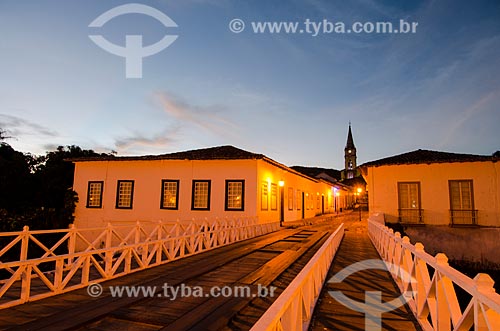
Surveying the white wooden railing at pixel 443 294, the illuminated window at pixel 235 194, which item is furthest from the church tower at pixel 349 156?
the white wooden railing at pixel 443 294

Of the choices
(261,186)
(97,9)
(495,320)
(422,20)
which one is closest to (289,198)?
(261,186)

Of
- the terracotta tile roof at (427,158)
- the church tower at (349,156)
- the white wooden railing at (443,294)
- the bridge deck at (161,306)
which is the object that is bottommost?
the bridge deck at (161,306)

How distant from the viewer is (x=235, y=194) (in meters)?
16.5

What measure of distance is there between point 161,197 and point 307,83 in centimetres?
1043

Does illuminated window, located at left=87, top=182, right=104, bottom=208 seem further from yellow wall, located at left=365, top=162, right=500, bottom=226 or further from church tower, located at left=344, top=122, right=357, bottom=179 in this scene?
church tower, located at left=344, top=122, right=357, bottom=179

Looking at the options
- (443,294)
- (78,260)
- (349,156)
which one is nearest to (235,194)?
(78,260)

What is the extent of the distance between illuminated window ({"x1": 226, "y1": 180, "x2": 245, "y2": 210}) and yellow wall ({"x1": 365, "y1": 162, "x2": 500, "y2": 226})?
7168 mm

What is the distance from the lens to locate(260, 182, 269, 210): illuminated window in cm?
1680

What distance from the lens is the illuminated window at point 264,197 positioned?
1680 cm

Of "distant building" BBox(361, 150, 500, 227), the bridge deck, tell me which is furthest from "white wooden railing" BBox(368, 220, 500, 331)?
"distant building" BBox(361, 150, 500, 227)

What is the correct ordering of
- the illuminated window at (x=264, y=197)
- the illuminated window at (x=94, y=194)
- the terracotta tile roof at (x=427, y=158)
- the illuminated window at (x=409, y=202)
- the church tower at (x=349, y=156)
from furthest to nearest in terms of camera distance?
the church tower at (x=349, y=156)
the illuminated window at (x=94, y=194)
the illuminated window at (x=264, y=197)
the illuminated window at (x=409, y=202)
the terracotta tile roof at (x=427, y=158)

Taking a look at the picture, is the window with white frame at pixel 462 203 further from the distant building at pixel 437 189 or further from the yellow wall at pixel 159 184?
the yellow wall at pixel 159 184

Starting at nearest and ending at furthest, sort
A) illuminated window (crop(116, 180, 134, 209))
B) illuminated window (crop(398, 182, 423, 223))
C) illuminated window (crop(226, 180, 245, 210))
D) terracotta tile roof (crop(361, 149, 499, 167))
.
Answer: terracotta tile roof (crop(361, 149, 499, 167))
illuminated window (crop(398, 182, 423, 223))
illuminated window (crop(226, 180, 245, 210))
illuminated window (crop(116, 180, 134, 209))

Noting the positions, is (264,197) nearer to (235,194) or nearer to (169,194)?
(235,194)
